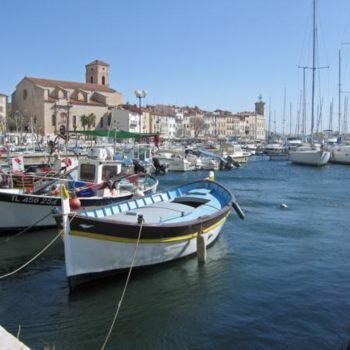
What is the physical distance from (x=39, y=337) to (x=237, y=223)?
13697 millimetres

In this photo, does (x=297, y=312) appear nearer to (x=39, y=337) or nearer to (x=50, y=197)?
A: (x=39, y=337)

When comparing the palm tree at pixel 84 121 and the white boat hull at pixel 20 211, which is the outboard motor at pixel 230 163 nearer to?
the white boat hull at pixel 20 211

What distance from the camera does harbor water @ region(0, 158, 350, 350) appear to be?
10.3 meters

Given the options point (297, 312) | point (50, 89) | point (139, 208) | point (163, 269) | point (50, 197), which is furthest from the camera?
point (50, 89)

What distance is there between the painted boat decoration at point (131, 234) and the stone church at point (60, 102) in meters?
103

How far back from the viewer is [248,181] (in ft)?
158

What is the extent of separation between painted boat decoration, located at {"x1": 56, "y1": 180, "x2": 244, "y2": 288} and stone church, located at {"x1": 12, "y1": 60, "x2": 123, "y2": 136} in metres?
103

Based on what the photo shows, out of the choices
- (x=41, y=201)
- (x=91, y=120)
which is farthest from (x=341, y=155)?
(x=91, y=120)

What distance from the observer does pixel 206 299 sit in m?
12.5

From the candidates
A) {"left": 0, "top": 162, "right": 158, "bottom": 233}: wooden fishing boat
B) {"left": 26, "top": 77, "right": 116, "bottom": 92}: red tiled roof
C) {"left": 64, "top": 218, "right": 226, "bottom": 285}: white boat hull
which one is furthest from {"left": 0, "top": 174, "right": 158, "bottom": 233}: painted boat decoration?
{"left": 26, "top": 77, "right": 116, "bottom": 92}: red tiled roof

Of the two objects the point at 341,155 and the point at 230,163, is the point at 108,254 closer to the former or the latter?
the point at 230,163

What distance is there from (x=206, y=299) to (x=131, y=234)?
2499 mm

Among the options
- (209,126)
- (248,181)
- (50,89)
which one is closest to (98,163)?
(248,181)

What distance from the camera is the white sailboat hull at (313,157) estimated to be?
66.6 m
